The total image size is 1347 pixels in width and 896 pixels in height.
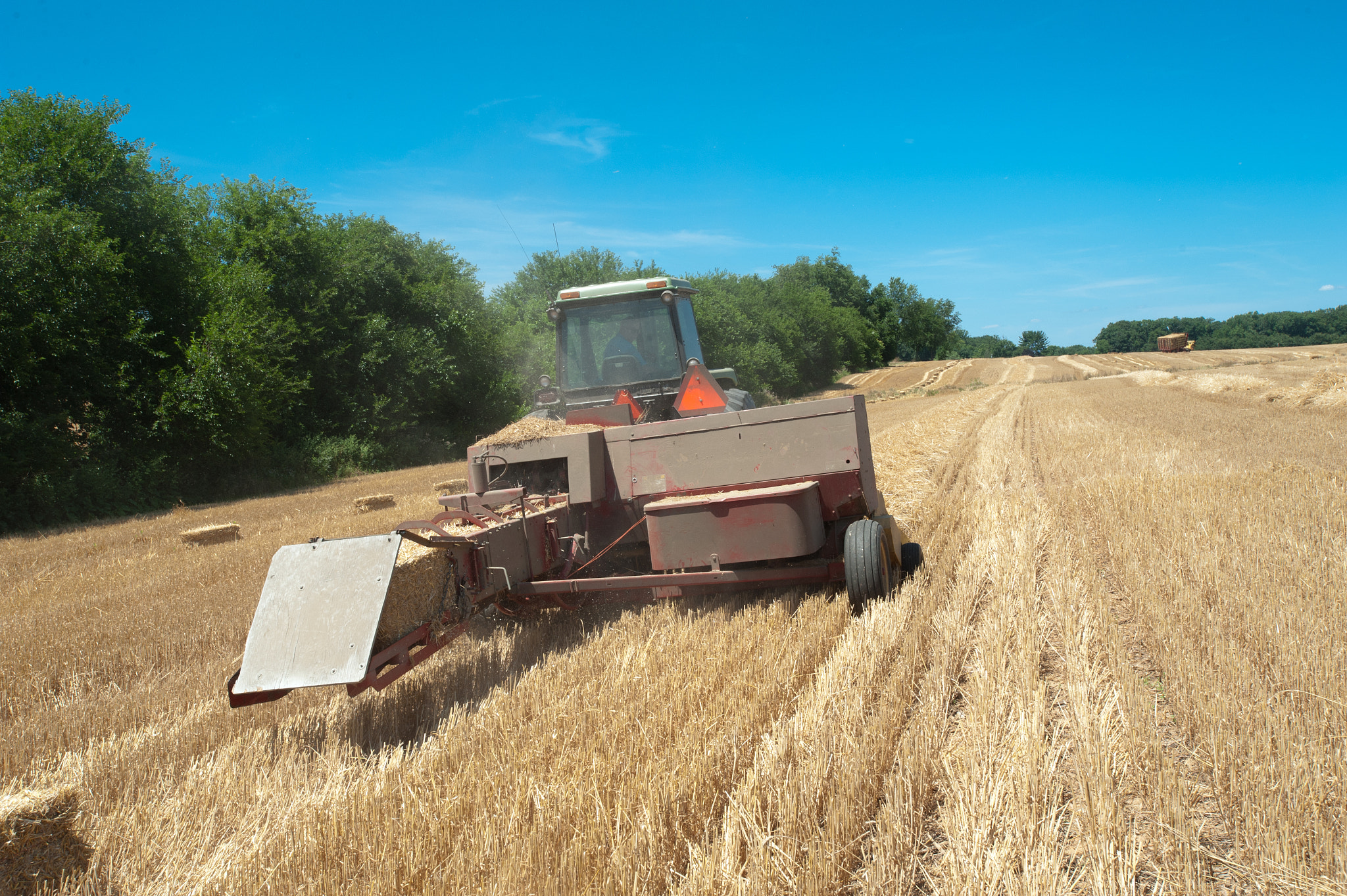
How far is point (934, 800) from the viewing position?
2.48m

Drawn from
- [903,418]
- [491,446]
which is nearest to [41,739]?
[491,446]

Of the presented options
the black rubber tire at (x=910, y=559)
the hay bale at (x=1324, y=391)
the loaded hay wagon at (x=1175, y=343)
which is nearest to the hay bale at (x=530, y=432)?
the black rubber tire at (x=910, y=559)

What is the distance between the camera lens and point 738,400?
6617mm

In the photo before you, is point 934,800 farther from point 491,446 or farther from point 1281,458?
point 1281,458

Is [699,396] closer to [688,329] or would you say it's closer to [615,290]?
[688,329]

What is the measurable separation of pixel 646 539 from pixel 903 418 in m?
17.4

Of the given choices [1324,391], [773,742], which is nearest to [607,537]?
[773,742]

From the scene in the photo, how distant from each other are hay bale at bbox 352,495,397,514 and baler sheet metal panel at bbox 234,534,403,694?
337 inches

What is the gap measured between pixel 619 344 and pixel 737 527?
2873 mm

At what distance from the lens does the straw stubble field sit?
7.09 ft

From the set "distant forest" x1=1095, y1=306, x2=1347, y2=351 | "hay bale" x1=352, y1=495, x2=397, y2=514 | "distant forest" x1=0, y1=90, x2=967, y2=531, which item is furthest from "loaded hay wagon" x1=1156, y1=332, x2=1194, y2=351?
"hay bale" x1=352, y1=495, x2=397, y2=514

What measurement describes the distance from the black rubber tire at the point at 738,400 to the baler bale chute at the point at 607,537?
135 cm

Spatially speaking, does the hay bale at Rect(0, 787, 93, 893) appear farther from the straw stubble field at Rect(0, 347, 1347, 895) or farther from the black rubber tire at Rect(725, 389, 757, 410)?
the black rubber tire at Rect(725, 389, 757, 410)

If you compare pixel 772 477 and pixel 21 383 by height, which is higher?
pixel 21 383
